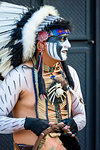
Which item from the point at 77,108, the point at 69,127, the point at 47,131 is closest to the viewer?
the point at 47,131

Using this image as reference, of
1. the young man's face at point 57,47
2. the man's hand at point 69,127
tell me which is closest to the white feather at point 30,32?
the young man's face at point 57,47

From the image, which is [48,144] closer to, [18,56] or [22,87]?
[22,87]

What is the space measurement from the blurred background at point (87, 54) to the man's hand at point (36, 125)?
4.78 feet

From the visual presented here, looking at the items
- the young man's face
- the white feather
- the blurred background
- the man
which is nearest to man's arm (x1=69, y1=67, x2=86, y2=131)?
the man

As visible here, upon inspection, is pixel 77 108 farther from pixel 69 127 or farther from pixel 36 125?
pixel 36 125

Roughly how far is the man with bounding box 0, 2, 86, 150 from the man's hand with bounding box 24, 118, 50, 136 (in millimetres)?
32

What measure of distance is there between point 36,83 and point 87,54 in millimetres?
1432

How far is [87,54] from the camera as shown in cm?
345

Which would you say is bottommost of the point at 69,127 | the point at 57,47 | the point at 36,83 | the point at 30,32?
the point at 69,127

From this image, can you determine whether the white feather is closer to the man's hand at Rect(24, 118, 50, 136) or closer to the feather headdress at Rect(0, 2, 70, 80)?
the feather headdress at Rect(0, 2, 70, 80)

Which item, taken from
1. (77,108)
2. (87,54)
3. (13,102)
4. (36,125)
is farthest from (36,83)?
(87,54)

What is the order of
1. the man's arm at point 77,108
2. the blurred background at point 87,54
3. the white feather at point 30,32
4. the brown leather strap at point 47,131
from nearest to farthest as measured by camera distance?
the brown leather strap at point 47,131 → the white feather at point 30,32 → the man's arm at point 77,108 → the blurred background at point 87,54

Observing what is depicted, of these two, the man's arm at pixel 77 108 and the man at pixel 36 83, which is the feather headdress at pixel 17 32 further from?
the man's arm at pixel 77 108

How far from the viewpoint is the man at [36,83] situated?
2.10 metres
